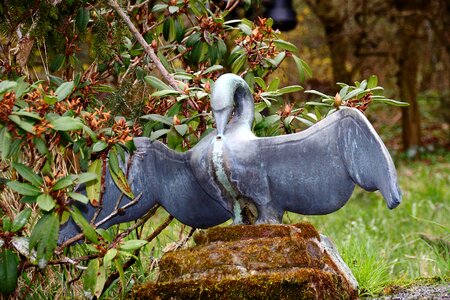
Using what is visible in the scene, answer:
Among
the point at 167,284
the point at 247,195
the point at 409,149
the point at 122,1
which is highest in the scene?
the point at 122,1

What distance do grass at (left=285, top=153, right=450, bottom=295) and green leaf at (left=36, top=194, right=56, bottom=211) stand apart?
1.39 m

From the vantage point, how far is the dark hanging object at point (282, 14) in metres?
8.10

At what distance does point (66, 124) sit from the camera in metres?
2.56

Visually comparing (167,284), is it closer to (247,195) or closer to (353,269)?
(247,195)

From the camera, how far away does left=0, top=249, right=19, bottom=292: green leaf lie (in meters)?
2.71

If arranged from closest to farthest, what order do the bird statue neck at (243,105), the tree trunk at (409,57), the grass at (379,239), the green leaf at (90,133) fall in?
1. the green leaf at (90,133)
2. the bird statue neck at (243,105)
3. the grass at (379,239)
4. the tree trunk at (409,57)

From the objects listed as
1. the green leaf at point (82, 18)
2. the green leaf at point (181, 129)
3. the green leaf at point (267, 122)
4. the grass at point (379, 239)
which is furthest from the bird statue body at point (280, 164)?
the green leaf at point (82, 18)

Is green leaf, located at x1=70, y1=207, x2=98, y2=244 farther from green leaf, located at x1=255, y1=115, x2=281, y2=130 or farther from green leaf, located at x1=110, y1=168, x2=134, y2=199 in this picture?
green leaf, located at x1=255, y1=115, x2=281, y2=130

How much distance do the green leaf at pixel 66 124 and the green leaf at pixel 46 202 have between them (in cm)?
24

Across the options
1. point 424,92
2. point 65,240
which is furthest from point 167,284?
point 424,92

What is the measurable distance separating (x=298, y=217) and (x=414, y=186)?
9.78 ft

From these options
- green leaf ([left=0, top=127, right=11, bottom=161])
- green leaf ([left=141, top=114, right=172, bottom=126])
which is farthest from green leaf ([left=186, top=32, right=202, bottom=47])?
green leaf ([left=0, top=127, right=11, bottom=161])

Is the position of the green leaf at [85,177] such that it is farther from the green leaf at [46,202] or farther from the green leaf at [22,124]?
the green leaf at [22,124]

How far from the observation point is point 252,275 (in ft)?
8.36
